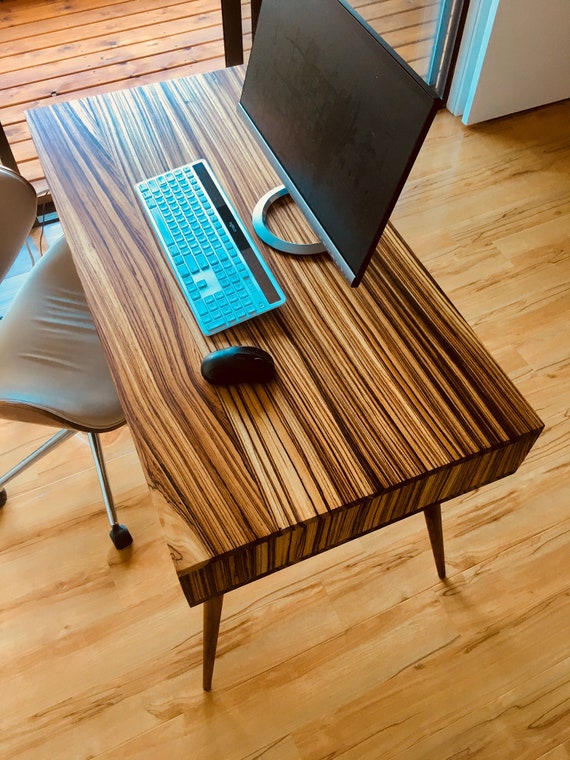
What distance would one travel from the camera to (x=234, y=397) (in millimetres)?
999

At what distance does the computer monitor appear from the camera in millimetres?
880

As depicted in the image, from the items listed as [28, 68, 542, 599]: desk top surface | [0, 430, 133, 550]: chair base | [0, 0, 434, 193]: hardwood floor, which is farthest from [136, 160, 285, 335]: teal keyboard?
[0, 0, 434, 193]: hardwood floor

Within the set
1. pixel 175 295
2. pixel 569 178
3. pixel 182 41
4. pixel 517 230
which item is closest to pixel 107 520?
pixel 175 295

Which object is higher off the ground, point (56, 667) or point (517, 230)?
point (517, 230)

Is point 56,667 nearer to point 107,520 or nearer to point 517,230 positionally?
point 107,520

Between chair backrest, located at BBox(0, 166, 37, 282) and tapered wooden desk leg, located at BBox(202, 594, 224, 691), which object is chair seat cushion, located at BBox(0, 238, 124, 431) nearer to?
chair backrest, located at BBox(0, 166, 37, 282)

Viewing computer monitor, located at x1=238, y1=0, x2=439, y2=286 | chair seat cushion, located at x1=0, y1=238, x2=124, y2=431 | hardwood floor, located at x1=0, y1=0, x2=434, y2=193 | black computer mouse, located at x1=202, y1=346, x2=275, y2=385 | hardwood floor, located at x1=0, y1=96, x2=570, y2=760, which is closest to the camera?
computer monitor, located at x1=238, y1=0, x2=439, y2=286

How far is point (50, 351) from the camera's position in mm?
1391

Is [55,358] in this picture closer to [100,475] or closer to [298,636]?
[100,475]

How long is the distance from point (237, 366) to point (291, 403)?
99mm

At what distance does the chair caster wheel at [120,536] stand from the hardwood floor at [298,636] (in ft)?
0.09

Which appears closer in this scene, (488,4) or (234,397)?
(234,397)

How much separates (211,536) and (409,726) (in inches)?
31.8

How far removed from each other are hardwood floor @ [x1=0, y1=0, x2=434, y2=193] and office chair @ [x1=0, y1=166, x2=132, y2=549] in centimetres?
94
